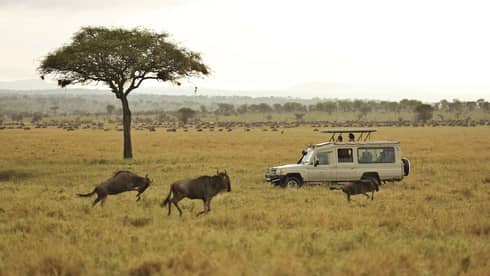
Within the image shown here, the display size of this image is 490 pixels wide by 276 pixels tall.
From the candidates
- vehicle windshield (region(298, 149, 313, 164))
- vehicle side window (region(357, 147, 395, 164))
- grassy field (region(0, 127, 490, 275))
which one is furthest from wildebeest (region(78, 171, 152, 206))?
vehicle side window (region(357, 147, 395, 164))

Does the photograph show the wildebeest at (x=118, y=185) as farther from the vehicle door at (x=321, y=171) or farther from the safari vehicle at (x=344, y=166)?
the vehicle door at (x=321, y=171)

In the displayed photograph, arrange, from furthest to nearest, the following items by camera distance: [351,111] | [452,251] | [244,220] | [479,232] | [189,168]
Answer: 1. [351,111]
2. [189,168]
3. [244,220]
4. [479,232]
5. [452,251]

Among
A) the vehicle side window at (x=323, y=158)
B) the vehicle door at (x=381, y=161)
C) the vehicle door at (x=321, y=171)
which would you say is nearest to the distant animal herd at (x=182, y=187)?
the vehicle door at (x=321, y=171)

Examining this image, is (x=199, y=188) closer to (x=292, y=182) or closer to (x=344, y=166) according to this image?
(x=292, y=182)

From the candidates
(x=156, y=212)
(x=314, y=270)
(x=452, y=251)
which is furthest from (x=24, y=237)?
(x=452, y=251)

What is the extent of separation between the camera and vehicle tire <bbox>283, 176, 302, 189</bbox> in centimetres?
2138

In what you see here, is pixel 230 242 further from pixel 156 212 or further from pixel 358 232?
pixel 156 212

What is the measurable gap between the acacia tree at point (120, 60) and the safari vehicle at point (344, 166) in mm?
15929

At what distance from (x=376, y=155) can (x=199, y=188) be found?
9001 millimetres

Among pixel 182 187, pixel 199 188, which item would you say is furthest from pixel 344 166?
pixel 182 187

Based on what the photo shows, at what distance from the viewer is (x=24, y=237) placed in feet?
40.0

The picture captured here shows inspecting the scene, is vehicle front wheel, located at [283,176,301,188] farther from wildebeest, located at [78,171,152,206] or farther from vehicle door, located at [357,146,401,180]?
wildebeest, located at [78,171,152,206]

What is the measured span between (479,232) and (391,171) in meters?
A: 8.90

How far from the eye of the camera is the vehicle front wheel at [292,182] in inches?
842
